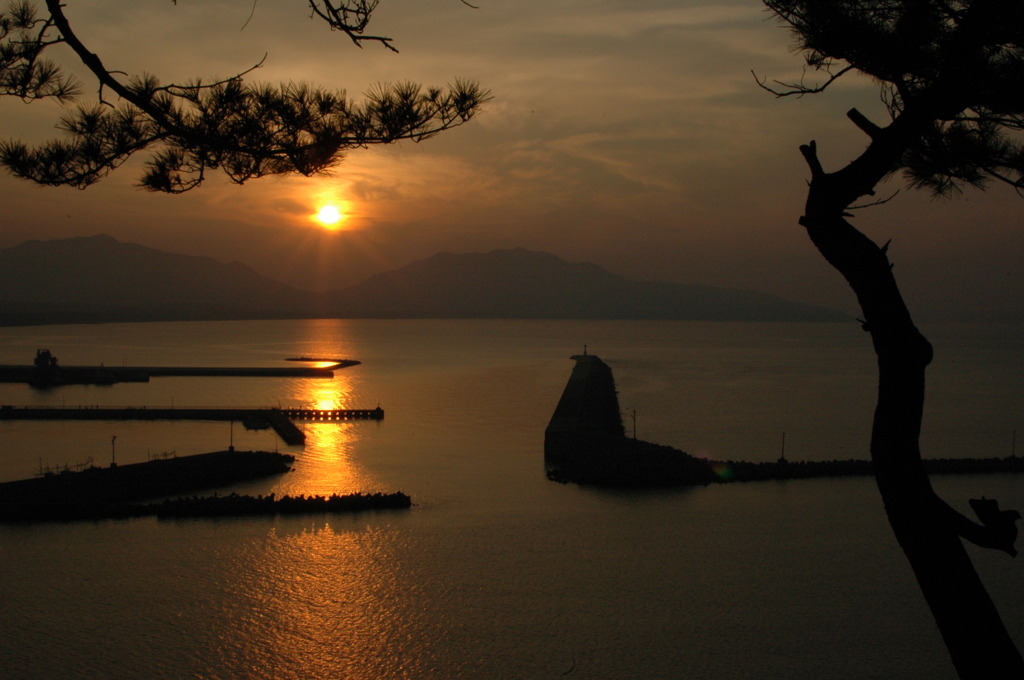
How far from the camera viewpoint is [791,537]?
467 inches

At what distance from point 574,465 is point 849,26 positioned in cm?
1378

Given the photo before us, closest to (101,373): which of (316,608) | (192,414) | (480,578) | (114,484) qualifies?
(192,414)

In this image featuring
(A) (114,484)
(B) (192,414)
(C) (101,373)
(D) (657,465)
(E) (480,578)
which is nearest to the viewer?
(E) (480,578)

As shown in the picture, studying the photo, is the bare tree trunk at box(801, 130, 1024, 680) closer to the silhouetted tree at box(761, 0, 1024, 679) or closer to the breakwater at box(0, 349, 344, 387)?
the silhouetted tree at box(761, 0, 1024, 679)

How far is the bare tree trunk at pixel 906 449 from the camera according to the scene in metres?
1.66

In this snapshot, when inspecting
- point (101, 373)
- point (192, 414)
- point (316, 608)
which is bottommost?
point (316, 608)

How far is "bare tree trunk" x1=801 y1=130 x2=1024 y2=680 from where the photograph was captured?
1.66 m

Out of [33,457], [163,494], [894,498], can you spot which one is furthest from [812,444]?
[894,498]

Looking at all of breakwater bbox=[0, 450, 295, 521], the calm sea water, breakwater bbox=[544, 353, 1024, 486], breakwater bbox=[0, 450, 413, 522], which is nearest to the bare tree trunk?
the calm sea water

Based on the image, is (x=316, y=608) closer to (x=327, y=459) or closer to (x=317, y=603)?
(x=317, y=603)

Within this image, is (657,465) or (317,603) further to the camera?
(657,465)

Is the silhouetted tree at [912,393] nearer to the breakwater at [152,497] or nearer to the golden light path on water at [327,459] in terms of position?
the breakwater at [152,497]

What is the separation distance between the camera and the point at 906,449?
1.77 metres

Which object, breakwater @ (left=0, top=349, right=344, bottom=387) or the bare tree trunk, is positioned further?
breakwater @ (left=0, top=349, right=344, bottom=387)
